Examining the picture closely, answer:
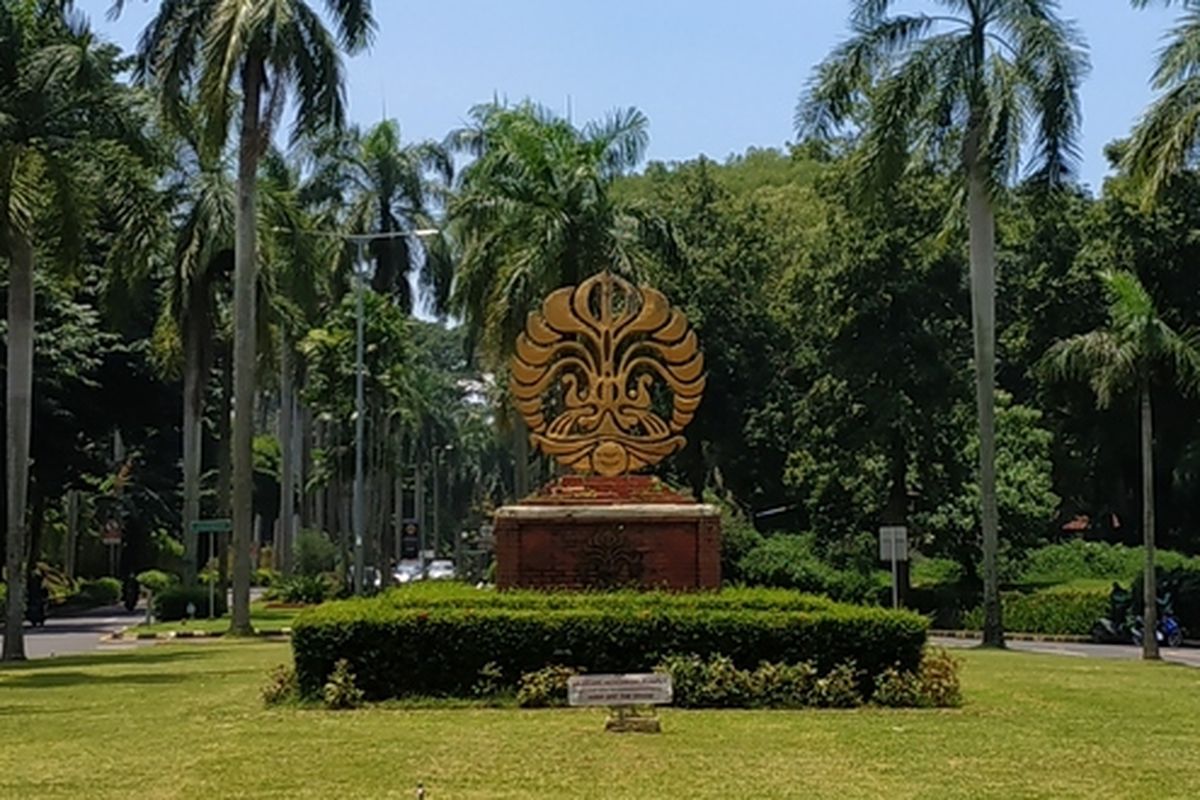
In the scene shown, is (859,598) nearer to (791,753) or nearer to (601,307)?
(601,307)

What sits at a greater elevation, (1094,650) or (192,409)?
(192,409)

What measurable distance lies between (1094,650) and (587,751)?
24.0 meters

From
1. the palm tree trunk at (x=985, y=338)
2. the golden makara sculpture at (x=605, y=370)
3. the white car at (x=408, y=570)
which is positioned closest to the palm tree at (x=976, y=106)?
the palm tree trunk at (x=985, y=338)

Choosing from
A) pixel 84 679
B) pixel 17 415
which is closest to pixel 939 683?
pixel 84 679

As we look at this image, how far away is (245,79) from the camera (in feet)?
102

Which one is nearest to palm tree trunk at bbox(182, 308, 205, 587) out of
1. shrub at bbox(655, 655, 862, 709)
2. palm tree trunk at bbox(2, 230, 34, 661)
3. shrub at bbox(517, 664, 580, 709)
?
palm tree trunk at bbox(2, 230, 34, 661)

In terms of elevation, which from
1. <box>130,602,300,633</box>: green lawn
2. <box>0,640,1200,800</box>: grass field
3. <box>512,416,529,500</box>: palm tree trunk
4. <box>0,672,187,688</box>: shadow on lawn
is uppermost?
<box>512,416,529,500</box>: palm tree trunk

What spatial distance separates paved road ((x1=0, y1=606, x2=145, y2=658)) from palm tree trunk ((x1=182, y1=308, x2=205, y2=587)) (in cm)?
327

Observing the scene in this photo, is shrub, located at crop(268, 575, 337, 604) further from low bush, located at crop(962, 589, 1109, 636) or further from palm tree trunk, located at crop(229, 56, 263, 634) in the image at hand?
low bush, located at crop(962, 589, 1109, 636)

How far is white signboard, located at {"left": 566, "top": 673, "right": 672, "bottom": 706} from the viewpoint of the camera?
13.5 meters

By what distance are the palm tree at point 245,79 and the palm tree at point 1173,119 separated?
14.9 meters

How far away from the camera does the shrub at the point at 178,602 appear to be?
39.2m

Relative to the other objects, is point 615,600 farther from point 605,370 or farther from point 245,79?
point 245,79

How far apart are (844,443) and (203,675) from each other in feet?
89.2
